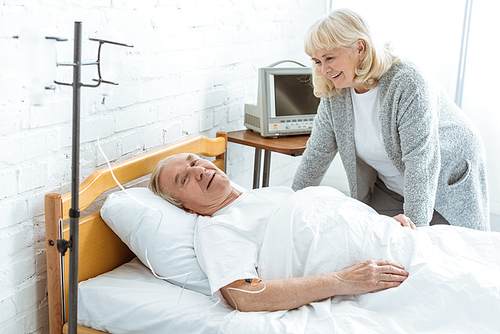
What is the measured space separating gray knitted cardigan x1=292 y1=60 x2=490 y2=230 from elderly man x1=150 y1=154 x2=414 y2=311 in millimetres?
208

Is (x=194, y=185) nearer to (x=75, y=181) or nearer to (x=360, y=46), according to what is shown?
(x=75, y=181)

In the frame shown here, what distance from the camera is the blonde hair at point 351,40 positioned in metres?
1.62

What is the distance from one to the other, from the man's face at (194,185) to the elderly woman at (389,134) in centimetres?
52

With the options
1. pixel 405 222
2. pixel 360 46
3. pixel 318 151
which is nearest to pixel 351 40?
pixel 360 46

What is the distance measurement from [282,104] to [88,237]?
121 centimetres

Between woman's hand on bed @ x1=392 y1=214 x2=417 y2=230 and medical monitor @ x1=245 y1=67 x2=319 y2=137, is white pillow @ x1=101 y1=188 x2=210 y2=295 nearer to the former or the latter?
woman's hand on bed @ x1=392 y1=214 x2=417 y2=230

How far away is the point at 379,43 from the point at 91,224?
1.15m

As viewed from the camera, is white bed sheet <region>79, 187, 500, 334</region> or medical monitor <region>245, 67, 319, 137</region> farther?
medical monitor <region>245, 67, 319, 137</region>

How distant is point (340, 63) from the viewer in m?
1.67

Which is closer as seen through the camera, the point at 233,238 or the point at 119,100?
the point at 233,238

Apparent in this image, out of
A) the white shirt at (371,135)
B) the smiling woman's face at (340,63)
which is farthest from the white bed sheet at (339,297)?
the smiling woman's face at (340,63)

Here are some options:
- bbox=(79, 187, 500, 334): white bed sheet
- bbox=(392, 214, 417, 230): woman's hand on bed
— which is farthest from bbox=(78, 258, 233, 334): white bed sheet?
bbox=(392, 214, 417, 230): woman's hand on bed

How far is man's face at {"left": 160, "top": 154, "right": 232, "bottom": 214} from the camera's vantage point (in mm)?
1573

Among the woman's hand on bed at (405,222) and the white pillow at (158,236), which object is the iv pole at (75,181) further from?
the woman's hand on bed at (405,222)
